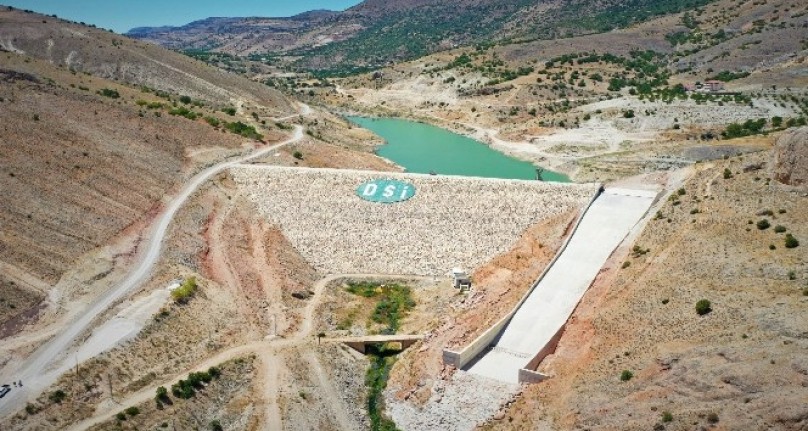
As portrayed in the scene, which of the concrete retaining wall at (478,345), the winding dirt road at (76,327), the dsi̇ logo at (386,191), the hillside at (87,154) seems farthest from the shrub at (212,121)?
the concrete retaining wall at (478,345)

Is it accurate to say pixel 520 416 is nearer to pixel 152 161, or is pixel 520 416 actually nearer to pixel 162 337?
pixel 162 337

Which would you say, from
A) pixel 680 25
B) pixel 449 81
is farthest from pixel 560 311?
pixel 680 25

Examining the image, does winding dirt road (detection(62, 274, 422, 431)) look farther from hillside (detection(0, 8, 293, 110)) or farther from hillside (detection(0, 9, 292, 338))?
hillside (detection(0, 8, 293, 110))

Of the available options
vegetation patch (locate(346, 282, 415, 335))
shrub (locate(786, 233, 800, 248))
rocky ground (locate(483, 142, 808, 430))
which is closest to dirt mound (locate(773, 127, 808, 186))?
rocky ground (locate(483, 142, 808, 430))

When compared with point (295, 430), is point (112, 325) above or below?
above

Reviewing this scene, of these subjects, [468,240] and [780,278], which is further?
[468,240]

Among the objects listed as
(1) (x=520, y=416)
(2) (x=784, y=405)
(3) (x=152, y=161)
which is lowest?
(1) (x=520, y=416)
